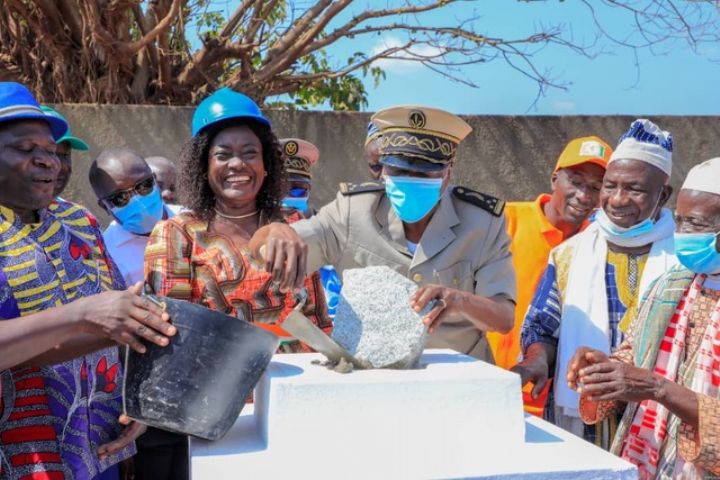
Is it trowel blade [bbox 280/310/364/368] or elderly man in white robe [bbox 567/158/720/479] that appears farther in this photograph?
elderly man in white robe [bbox 567/158/720/479]

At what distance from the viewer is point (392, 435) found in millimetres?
1998

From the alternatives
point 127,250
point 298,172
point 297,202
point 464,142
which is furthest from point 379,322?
point 464,142

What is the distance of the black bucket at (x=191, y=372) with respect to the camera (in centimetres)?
187

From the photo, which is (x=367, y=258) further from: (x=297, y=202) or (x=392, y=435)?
(x=297, y=202)

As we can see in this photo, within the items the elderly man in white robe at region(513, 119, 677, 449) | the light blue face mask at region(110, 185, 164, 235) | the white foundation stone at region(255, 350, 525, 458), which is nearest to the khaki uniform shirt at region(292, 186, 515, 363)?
the elderly man in white robe at region(513, 119, 677, 449)

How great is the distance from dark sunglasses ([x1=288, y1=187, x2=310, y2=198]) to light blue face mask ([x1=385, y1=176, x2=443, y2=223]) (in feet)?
7.38

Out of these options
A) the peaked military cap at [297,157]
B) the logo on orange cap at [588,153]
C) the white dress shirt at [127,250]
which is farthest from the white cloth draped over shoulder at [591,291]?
the peaked military cap at [297,157]

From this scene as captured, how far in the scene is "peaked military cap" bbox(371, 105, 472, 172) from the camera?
8.67 ft

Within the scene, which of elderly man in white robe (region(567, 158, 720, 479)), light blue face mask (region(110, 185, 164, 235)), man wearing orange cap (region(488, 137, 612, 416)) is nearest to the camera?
elderly man in white robe (region(567, 158, 720, 479))

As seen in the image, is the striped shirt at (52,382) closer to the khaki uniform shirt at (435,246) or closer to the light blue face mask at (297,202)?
the khaki uniform shirt at (435,246)

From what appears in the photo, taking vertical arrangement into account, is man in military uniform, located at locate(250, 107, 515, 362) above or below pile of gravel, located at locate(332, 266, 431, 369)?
above

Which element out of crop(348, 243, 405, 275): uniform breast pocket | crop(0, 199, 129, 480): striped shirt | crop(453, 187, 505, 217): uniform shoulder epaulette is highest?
crop(453, 187, 505, 217): uniform shoulder epaulette

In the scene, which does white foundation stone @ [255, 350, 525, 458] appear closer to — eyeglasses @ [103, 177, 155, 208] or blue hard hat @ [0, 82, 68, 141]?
blue hard hat @ [0, 82, 68, 141]

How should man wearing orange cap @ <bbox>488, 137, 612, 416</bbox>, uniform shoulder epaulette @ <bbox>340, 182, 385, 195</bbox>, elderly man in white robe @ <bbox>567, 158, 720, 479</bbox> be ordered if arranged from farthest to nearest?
man wearing orange cap @ <bbox>488, 137, 612, 416</bbox> → uniform shoulder epaulette @ <bbox>340, 182, 385, 195</bbox> → elderly man in white robe @ <bbox>567, 158, 720, 479</bbox>
